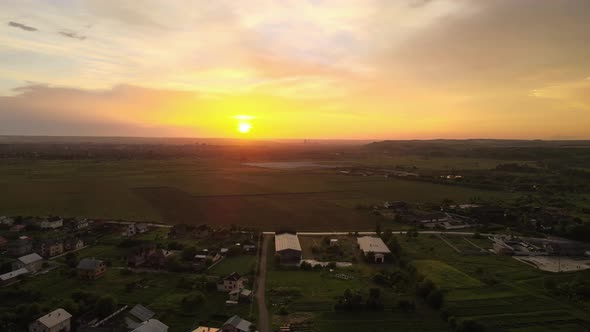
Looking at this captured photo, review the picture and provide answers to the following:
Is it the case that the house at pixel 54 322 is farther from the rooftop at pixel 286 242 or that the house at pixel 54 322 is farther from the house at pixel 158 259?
the rooftop at pixel 286 242

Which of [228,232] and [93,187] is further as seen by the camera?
[93,187]

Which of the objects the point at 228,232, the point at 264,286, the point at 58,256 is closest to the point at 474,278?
the point at 264,286

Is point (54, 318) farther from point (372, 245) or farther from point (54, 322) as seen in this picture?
point (372, 245)

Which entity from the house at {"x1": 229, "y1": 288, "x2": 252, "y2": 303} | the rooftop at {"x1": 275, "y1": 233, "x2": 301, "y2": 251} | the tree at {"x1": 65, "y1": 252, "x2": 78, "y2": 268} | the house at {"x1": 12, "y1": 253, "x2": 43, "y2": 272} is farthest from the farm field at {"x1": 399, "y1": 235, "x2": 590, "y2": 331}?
the house at {"x1": 12, "y1": 253, "x2": 43, "y2": 272}

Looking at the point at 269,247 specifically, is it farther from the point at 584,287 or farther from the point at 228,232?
the point at 584,287

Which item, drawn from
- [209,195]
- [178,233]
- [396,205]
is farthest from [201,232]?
[396,205]

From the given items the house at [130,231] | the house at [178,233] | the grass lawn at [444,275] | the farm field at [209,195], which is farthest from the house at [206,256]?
the grass lawn at [444,275]
